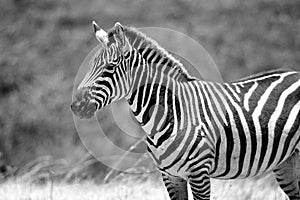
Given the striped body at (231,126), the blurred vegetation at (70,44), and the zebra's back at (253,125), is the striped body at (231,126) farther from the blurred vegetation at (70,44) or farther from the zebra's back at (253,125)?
the blurred vegetation at (70,44)

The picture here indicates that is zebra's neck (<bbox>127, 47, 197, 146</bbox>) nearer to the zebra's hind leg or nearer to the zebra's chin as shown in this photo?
the zebra's chin

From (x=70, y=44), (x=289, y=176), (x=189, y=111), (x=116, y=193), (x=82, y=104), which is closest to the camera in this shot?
(x=82, y=104)

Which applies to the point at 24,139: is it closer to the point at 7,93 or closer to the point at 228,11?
the point at 7,93

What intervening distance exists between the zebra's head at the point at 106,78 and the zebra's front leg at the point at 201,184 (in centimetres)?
79

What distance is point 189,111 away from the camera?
4.09 m

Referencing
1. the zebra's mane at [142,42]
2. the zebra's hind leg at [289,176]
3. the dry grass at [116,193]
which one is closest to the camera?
the zebra's mane at [142,42]

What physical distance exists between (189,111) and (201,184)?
542 mm

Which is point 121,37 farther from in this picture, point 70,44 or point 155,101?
point 70,44

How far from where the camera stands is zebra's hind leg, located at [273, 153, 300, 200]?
14.9 ft

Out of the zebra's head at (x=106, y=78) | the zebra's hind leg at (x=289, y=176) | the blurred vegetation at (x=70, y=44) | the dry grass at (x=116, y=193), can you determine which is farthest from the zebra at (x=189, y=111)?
the blurred vegetation at (x=70, y=44)

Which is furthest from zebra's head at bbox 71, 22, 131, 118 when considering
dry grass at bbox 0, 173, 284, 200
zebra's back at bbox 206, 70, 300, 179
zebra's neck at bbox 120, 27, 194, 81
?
dry grass at bbox 0, 173, 284, 200

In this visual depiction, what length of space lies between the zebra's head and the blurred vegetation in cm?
878

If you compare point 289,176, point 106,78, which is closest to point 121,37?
point 106,78

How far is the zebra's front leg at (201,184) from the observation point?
394cm
